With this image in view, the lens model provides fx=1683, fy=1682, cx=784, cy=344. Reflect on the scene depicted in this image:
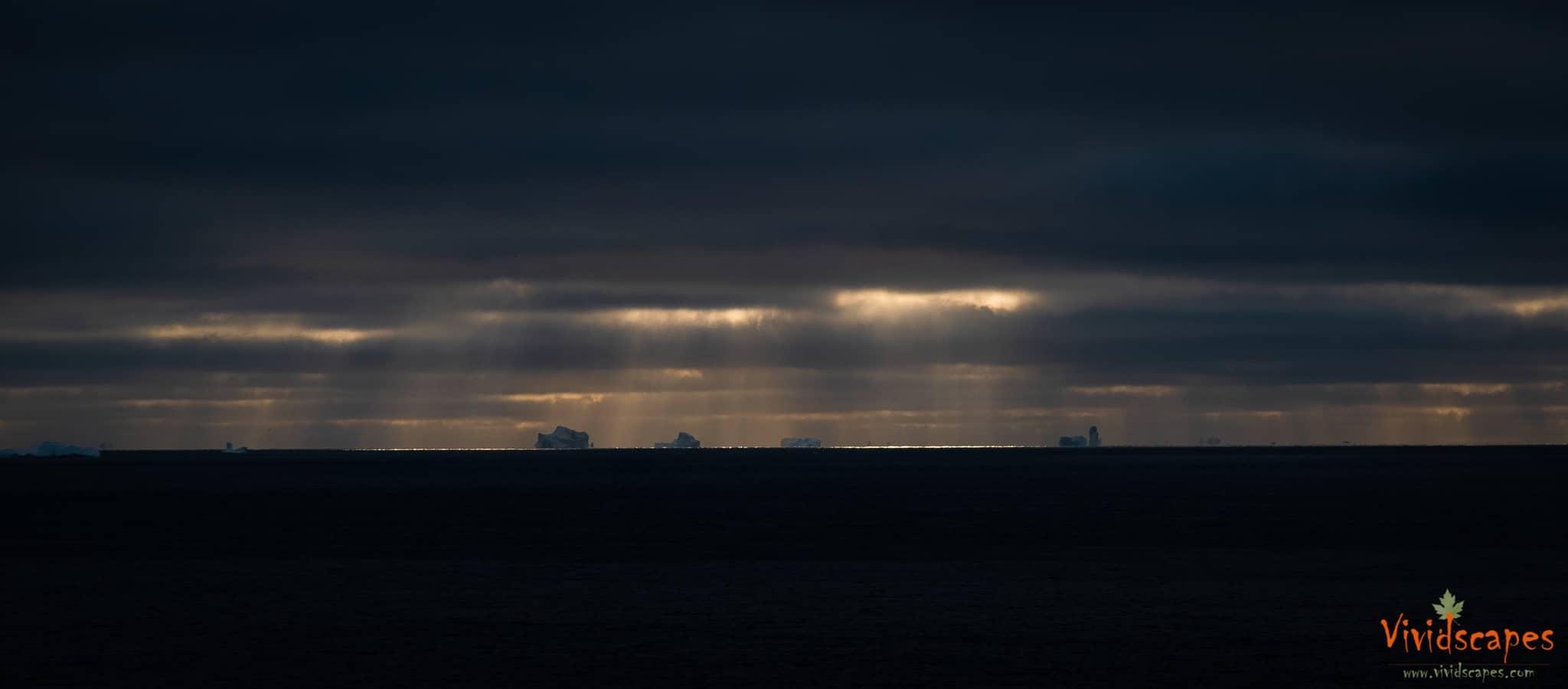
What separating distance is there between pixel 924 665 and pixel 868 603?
19666mm

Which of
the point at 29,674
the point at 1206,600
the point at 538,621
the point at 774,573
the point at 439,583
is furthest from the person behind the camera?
the point at 774,573

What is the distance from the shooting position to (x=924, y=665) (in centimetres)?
5956

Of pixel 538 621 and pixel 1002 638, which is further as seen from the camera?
pixel 538 621

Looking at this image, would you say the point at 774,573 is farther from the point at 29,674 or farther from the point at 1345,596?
the point at 29,674

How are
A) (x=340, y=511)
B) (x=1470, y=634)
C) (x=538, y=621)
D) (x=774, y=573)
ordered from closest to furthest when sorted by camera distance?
(x=1470, y=634), (x=538, y=621), (x=774, y=573), (x=340, y=511)

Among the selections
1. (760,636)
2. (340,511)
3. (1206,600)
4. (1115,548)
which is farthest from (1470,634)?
(340,511)

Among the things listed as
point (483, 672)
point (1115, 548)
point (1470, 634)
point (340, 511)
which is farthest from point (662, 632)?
point (340, 511)

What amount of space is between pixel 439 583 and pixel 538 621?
65.8 feet

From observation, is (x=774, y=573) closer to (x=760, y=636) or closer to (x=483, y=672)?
(x=760, y=636)

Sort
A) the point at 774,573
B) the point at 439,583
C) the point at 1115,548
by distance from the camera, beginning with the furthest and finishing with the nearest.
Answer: the point at 1115,548 → the point at 774,573 → the point at 439,583

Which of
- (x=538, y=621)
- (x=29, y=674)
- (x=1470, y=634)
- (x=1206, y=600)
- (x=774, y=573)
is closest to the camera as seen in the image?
(x=29, y=674)

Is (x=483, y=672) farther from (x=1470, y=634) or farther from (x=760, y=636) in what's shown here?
(x=1470, y=634)

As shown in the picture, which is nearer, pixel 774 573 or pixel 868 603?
pixel 868 603

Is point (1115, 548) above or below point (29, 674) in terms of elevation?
above
